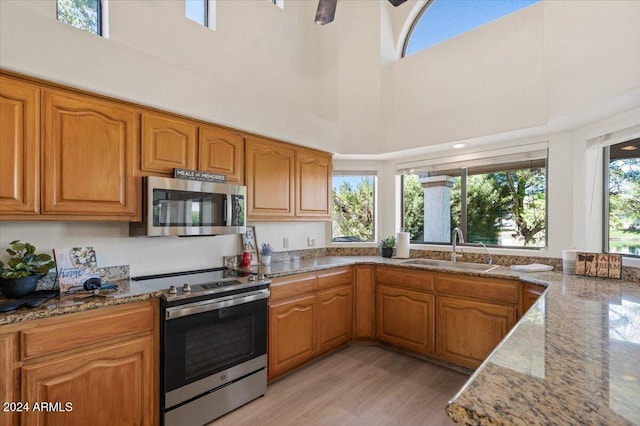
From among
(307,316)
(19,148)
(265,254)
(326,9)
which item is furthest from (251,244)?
(326,9)

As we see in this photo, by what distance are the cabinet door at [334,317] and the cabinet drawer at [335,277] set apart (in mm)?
56

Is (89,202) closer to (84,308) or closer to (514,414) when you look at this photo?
(84,308)

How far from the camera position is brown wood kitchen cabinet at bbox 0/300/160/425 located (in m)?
1.50

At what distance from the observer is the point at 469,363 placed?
273 cm

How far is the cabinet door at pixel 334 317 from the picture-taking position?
9.80ft

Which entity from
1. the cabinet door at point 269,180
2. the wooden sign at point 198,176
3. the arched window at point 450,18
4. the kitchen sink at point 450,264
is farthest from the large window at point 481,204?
the wooden sign at point 198,176

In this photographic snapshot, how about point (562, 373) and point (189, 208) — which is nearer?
point (562, 373)

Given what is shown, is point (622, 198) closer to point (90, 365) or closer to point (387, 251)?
point (387, 251)

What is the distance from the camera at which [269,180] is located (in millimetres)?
2977

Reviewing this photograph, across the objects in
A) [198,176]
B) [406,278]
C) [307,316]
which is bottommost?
[307,316]

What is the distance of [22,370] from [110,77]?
169 cm

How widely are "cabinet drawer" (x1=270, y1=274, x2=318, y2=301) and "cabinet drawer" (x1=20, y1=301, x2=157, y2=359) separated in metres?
0.93

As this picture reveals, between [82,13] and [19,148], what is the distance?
1292 mm

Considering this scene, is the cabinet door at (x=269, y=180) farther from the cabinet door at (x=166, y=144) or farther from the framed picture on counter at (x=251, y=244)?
the cabinet door at (x=166, y=144)
